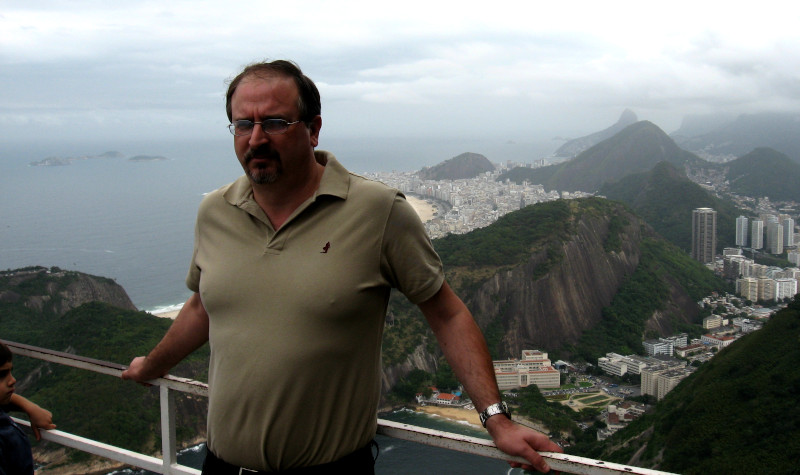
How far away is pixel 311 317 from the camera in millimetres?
1320

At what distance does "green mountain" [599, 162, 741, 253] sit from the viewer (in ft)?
134

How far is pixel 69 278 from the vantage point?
69.3ft

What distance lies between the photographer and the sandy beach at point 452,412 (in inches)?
632

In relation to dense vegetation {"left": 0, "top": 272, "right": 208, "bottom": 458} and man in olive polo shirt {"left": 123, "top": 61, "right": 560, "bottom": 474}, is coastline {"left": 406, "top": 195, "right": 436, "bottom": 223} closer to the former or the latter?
dense vegetation {"left": 0, "top": 272, "right": 208, "bottom": 458}

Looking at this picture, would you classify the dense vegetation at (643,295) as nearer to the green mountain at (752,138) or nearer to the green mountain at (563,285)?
the green mountain at (563,285)

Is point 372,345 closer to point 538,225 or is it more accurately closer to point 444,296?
point 444,296

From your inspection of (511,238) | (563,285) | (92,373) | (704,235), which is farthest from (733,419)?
(704,235)

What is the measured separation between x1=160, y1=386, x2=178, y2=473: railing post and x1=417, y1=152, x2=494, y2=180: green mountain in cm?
7075

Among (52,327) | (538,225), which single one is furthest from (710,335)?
(52,327)

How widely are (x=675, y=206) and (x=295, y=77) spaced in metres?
45.9

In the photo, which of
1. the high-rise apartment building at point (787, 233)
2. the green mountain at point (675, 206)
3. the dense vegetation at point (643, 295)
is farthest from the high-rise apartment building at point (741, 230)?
the dense vegetation at point (643, 295)

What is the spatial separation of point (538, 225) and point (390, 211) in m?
26.6

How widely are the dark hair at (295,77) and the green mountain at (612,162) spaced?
68552 millimetres

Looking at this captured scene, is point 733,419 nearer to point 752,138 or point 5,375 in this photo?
point 5,375
